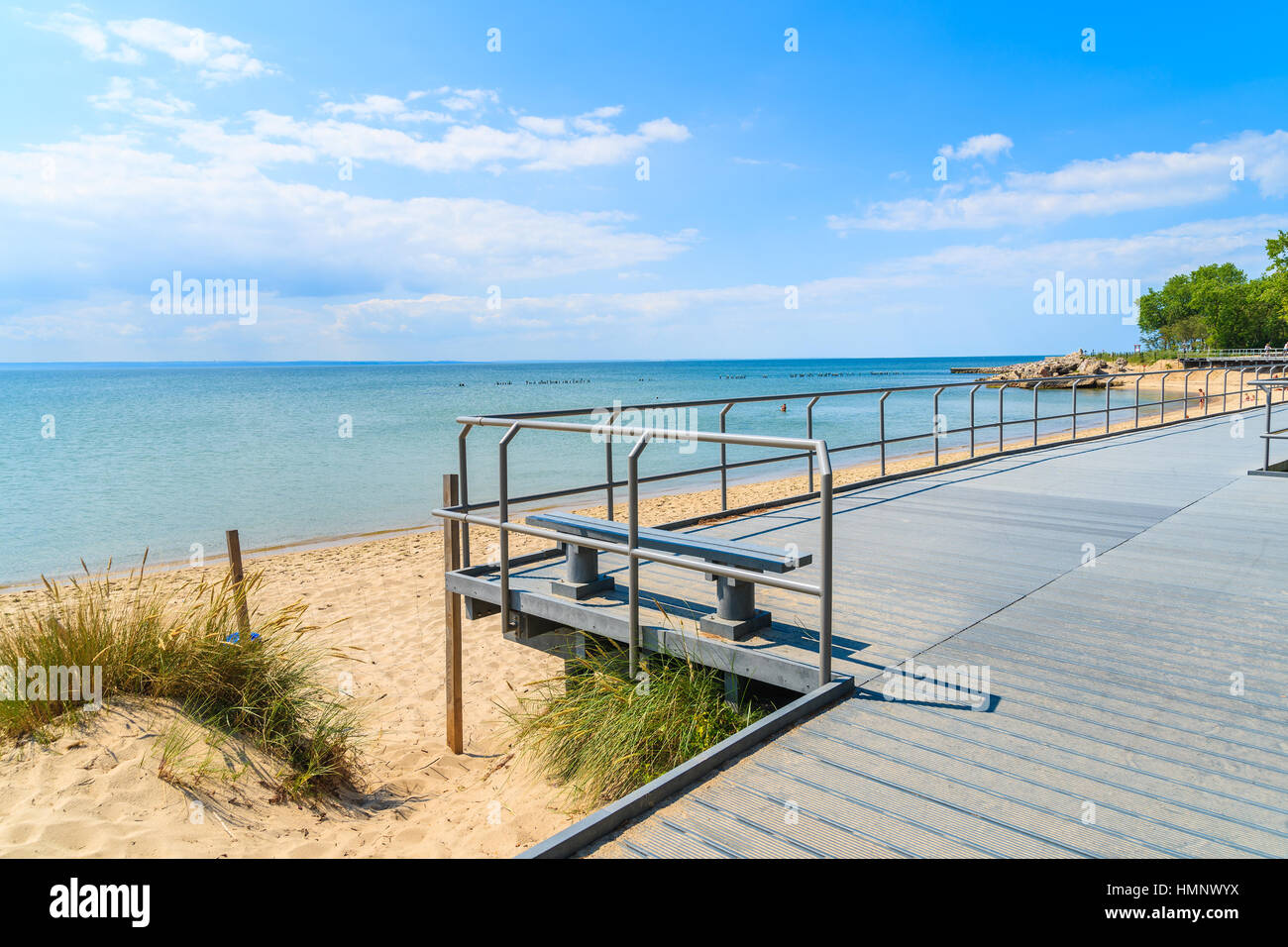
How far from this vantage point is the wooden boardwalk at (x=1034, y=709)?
250cm

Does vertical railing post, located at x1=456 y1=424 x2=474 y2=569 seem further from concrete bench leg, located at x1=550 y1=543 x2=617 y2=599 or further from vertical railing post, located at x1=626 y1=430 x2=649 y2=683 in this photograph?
vertical railing post, located at x1=626 y1=430 x2=649 y2=683

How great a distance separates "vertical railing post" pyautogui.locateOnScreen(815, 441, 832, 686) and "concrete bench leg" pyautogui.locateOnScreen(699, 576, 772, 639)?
60cm

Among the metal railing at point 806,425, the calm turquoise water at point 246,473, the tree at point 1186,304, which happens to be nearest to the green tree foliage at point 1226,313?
the tree at point 1186,304

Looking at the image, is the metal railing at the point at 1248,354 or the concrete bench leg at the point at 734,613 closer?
the concrete bench leg at the point at 734,613

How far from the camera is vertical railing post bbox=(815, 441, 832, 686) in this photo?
3.26 m

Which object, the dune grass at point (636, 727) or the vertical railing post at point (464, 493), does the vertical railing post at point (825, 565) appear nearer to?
the dune grass at point (636, 727)

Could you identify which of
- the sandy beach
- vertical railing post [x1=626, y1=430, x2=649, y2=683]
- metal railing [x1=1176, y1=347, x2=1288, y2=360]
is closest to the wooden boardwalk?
vertical railing post [x1=626, y1=430, x2=649, y2=683]

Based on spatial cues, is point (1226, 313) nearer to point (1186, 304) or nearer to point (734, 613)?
point (1186, 304)

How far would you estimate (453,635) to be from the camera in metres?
6.00

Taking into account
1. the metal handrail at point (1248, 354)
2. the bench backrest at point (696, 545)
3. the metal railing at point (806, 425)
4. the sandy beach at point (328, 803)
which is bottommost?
the sandy beach at point (328, 803)

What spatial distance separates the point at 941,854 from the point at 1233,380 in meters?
57.1

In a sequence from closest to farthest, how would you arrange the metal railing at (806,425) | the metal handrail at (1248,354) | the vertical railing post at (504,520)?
1. the vertical railing post at (504,520)
2. the metal railing at (806,425)
3. the metal handrail at (1248,354)

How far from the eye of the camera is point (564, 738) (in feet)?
13.9
